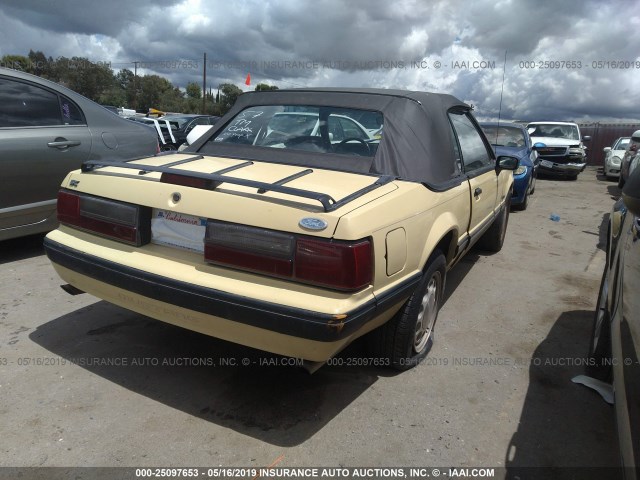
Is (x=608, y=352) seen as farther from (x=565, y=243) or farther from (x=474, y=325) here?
(x=565, y=243)

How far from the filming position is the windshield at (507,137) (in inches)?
365

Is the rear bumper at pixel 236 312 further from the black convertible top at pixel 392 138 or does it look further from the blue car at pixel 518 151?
the blue car at pixel 518 151

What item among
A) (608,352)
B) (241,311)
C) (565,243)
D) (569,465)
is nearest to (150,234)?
(241,311)

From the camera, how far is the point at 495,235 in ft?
18.4

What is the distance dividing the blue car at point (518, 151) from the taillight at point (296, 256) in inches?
247

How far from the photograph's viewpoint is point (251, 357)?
308 centimetres

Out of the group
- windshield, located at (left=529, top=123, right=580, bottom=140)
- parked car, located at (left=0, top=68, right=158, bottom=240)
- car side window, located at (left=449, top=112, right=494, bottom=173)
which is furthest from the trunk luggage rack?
windshield, located at (left=529, top=123, right=580, bottom=140)

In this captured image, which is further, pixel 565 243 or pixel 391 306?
pixel 565 243

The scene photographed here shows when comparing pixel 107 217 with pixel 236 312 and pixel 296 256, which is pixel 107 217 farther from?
pixel 296 256

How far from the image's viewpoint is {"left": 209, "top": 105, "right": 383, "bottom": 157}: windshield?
317cm

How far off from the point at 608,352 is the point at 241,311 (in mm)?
1977

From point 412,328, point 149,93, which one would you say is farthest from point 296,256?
point 149,93

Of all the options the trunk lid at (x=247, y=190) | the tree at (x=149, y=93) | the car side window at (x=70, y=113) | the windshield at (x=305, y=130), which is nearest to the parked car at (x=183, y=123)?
the car side window at (x=70, y=113)

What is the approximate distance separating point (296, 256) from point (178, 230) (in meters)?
0.70
